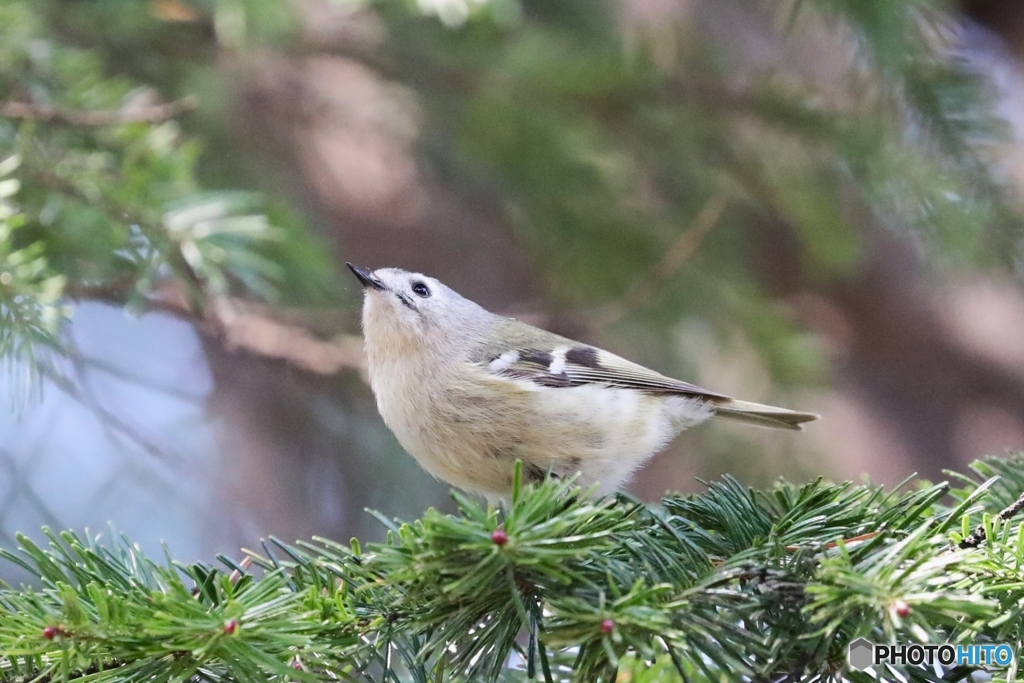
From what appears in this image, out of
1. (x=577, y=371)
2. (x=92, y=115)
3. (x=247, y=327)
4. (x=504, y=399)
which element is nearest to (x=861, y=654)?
(x=504, y=399)

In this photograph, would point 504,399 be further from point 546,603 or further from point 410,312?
point 546,603

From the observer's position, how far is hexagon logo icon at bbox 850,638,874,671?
652 millimetres

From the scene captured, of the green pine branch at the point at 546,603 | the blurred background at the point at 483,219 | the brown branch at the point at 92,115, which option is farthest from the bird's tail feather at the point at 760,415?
the brown branch at the point at 92,115

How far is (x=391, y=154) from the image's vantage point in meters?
2.38

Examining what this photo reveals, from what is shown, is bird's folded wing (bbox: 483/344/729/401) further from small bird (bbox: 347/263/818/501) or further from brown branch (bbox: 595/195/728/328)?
brown branch (bbox: 595/195/728/328)

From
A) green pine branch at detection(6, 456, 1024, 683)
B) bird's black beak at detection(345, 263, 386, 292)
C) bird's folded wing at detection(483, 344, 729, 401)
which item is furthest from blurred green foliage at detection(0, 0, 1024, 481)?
green pine branch at detection(6, 456, 1024, 683)

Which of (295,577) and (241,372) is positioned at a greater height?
(295,577)

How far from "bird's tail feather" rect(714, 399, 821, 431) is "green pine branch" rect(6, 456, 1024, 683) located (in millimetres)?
565

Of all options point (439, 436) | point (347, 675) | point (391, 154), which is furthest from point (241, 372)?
point (347, 675)

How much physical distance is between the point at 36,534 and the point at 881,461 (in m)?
2.22

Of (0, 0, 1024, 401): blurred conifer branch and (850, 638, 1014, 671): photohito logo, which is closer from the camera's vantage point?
(850, 638, 1014, 671): photohito logo

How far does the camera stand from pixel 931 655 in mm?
676

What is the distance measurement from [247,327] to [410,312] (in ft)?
1.12

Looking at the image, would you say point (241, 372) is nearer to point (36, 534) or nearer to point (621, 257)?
point (36, 534)
